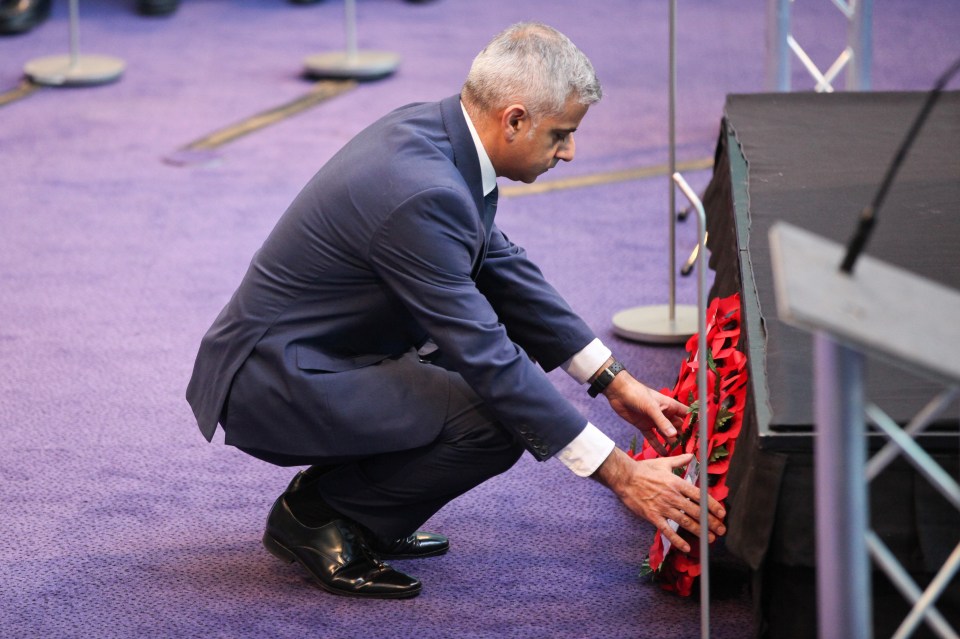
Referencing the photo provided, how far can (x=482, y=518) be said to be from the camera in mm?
2475

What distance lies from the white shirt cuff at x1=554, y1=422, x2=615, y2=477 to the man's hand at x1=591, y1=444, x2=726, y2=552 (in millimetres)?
12

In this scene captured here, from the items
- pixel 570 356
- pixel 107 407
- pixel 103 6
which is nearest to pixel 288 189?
pixel 107 407

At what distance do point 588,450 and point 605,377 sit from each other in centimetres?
35

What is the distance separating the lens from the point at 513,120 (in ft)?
6.64

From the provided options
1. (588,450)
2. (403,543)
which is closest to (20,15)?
(403,543)

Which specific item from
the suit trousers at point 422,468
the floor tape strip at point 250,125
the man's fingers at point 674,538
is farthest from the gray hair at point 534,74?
the floor tape strip at point 250,125

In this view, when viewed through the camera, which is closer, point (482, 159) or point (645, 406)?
point (482, 159)

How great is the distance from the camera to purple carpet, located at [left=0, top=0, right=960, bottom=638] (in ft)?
7.11

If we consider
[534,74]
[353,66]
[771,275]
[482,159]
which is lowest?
[353,66]

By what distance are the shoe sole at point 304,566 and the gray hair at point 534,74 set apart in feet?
2.65

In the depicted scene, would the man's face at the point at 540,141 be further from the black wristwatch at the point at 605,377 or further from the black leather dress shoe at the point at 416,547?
the black leather dress shoe at the point at 416,547

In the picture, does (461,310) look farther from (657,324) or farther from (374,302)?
(657,324)

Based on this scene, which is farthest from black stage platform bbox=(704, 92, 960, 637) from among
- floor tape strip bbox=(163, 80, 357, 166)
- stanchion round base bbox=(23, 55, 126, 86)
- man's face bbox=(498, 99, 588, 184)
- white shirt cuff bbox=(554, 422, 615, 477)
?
stanchion round base bbox=(23, 55, 126, 86)

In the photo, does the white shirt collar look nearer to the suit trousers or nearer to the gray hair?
the gray hair
